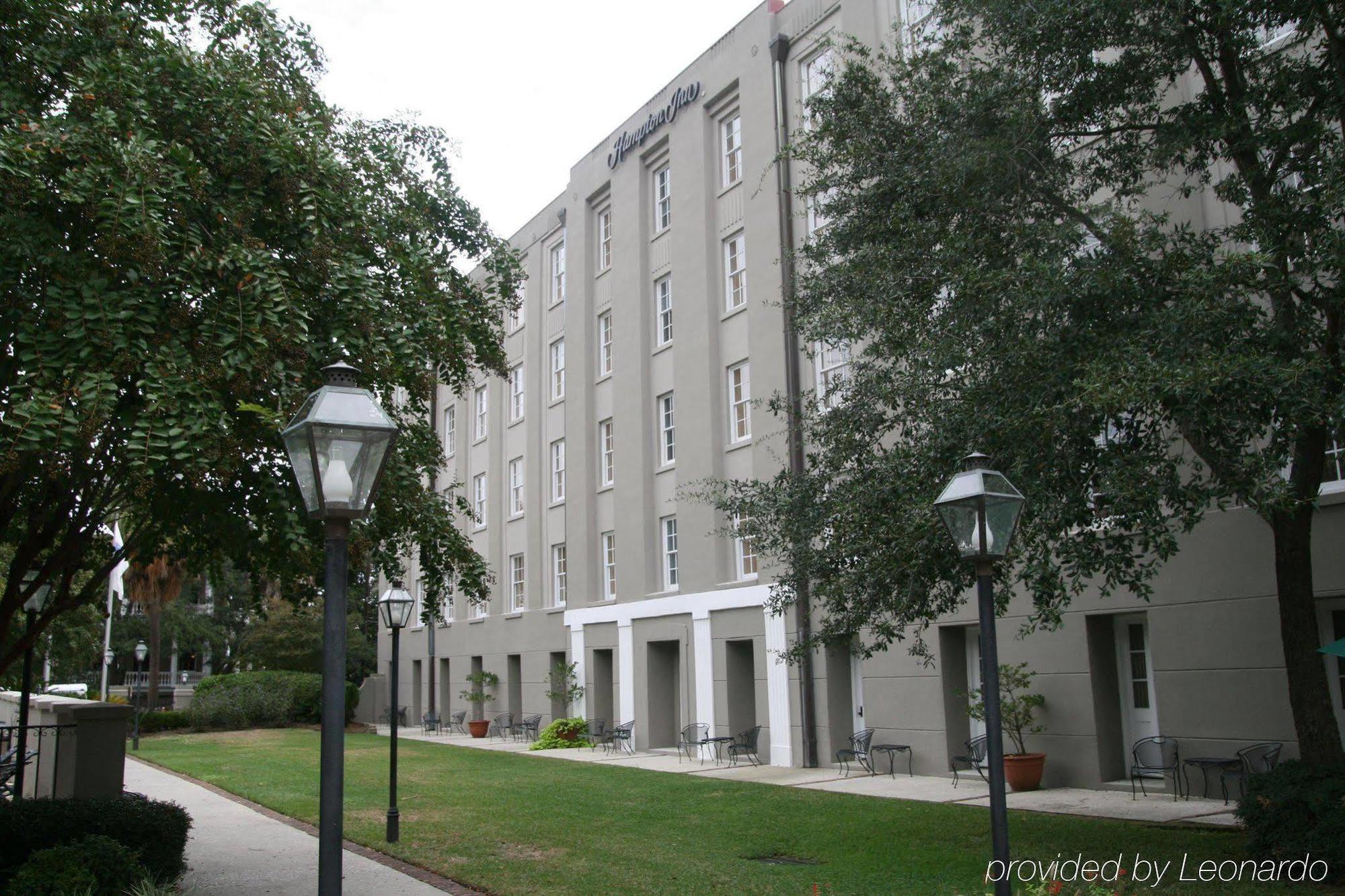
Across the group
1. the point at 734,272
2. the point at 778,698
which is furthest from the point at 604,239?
the point at 778,698

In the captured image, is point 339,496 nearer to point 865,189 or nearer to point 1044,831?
point 865,189

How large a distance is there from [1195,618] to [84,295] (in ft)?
43.8

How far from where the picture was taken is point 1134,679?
16344 millimetres

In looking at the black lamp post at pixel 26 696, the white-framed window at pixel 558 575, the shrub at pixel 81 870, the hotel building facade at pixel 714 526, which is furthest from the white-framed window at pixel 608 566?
the shrub at pixel 81 870

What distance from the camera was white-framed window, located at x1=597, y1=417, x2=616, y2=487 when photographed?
96.2 ft

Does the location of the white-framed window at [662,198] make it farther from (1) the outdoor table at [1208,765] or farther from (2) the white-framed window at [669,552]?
(1) the outdoor table at [1208,765]

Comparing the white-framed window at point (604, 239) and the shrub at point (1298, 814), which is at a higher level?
the white-framed window at point (604, 239)

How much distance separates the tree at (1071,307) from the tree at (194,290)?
13.3 ft

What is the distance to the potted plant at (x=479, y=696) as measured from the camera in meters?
33.7

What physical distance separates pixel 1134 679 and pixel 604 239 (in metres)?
18.8

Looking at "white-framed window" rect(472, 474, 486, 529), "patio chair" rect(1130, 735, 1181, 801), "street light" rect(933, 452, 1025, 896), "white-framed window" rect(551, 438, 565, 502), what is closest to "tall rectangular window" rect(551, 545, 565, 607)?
"white-framed window" rect(551, 438, 565, 502)

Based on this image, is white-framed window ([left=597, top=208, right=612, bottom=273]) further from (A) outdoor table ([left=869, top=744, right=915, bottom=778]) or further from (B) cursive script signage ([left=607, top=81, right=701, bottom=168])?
(A) outdoor table ([left=869, top=744, right=915, bottom=778])

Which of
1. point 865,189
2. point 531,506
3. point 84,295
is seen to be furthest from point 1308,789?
point 531,506

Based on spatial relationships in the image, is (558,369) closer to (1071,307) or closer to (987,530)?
(1071,307)
